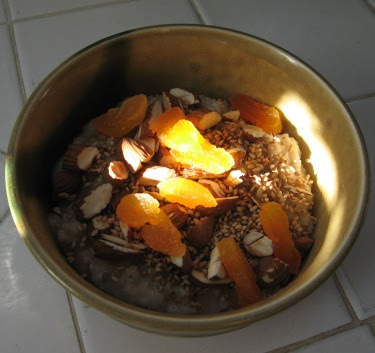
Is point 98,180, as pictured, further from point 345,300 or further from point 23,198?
point 345,300

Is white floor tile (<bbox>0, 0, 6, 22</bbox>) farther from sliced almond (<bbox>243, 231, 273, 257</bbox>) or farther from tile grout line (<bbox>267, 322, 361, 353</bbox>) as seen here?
tile grout line (<bbox>267, 322, 361, 353</bbox>)

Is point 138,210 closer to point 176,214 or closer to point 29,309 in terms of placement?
point 176,214

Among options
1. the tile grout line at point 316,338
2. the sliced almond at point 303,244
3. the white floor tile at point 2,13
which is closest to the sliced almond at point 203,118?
the sliced almond at point 303,244

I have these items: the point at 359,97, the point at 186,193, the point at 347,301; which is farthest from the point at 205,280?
the point at 359,97

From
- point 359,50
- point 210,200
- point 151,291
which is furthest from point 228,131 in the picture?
point 359,50

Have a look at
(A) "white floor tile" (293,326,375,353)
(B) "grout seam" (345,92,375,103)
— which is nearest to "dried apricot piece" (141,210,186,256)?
(A) "white floor tile" (293,326,375,353)

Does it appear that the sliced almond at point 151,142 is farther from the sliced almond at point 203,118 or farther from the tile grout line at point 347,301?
the tile grout line at point 347,301
